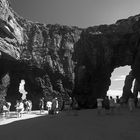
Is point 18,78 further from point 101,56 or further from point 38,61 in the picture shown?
point 101,56

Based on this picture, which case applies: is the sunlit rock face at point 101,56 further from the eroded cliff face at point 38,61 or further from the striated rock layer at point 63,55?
the eroded cliff face at point 38,61

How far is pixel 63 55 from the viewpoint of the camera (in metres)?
40.5

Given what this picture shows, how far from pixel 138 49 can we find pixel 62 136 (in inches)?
900

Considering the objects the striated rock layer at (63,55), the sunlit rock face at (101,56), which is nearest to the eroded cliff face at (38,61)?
the striated rock layer at (63,55)

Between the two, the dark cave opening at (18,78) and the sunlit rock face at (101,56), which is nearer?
the sunlit rock face at (101,56)

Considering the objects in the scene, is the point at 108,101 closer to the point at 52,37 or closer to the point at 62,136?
the point at 62,136

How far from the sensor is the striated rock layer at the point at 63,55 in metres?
32.6

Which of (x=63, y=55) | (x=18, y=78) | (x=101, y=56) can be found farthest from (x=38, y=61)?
(x=101, y=56)

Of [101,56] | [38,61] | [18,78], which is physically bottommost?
[18,78]

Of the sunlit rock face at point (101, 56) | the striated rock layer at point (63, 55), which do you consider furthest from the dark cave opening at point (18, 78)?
the sunlit rock face at point (101, 56)

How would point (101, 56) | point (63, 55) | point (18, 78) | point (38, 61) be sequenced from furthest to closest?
1. point (63, 55)
2. point (18, 78)
3. point (38, 61)
4. point (101, 56)

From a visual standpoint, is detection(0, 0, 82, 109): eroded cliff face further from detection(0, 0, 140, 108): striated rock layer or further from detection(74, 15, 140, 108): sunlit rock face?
detection(74, 15, 140, 108): sunlit rock face

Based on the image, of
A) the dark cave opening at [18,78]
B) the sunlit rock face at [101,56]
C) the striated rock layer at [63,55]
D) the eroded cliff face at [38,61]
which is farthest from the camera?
the dark cave opening at [18,78]

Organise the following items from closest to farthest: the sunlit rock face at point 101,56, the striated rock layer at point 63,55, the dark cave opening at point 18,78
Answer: the sunlit rock face at point 101,56
the striated rock layer at point 63,55
the dark cave opening at point 18,78
